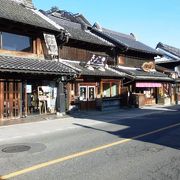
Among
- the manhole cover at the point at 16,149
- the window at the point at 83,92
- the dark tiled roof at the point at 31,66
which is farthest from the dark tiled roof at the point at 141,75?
the manhole cover at the point at 16,149

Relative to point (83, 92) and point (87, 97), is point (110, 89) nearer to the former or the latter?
point (87, 97)

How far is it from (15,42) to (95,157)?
13.9 m

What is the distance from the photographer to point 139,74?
108 ft

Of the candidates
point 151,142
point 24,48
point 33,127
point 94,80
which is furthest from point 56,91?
point 151,142

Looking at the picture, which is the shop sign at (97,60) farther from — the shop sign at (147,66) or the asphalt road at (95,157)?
the asphalt road at (95,157)

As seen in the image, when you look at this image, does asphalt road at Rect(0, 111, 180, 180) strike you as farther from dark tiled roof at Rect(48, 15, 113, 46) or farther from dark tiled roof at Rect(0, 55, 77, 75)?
dark tiled roof at Rect(48, 15, 113, 46)

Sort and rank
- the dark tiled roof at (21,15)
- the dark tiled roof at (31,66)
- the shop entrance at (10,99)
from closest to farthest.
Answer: the dark tiled roof at (31,66)
the shop entrance at (10,99)
the dark tiled roof at (21,15)

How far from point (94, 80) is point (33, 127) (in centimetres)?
1174

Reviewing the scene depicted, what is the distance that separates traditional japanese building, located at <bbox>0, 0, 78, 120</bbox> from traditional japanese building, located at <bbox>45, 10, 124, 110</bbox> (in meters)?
1.99

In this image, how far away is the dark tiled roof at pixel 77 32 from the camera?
88.0 ft

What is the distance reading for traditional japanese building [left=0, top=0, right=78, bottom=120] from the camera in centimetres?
1858

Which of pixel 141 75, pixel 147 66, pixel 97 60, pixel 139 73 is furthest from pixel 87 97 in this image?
pixel 147 66

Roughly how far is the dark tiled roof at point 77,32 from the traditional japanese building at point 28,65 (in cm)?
310

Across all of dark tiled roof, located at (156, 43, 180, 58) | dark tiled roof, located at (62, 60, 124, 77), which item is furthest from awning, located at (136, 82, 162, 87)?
dark tiled roof, located at (156, 43, 180, 58)
